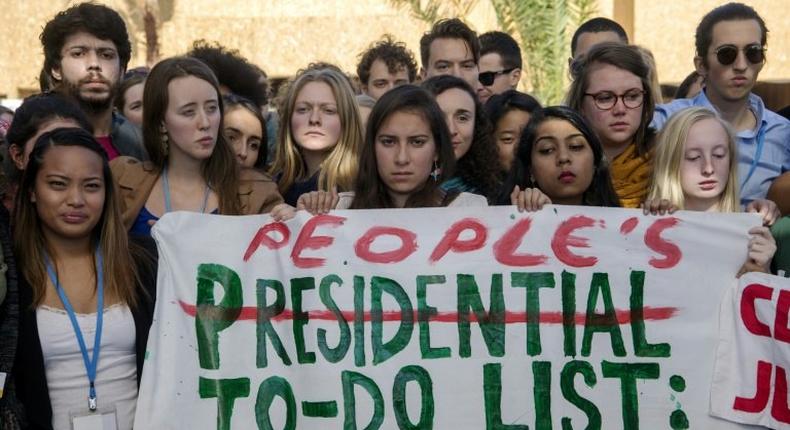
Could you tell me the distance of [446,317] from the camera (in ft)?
14.1

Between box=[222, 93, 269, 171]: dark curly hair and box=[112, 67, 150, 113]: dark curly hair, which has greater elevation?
box=[112, 67, 150, 113]: dark curly hair

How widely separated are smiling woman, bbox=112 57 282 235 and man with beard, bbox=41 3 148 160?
0.76 meters

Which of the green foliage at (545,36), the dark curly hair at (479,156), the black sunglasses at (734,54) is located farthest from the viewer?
the green foliage at (545,36)

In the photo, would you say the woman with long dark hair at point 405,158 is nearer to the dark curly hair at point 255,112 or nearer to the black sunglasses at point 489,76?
the dark curly hair at point 255,112

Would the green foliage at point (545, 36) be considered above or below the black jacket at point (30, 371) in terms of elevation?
above

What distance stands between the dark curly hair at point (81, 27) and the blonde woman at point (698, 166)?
2.33 metres

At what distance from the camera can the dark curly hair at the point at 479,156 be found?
5.24 metres

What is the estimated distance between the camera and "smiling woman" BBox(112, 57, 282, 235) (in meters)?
4.61

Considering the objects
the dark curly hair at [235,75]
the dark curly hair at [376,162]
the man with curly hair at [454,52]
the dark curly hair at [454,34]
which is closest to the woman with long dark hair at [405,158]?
the dark curly hair at [376,162]

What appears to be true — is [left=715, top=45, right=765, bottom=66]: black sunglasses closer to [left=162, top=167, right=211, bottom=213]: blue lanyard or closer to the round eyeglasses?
the round eyeglasses

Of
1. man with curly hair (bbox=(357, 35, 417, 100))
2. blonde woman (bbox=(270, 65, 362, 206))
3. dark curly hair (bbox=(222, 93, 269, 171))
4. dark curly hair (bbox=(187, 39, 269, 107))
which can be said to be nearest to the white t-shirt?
blonde woman (bbox=(270, 65, 362, 206))

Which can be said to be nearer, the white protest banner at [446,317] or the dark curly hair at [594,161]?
the white protest banner at [446,317]

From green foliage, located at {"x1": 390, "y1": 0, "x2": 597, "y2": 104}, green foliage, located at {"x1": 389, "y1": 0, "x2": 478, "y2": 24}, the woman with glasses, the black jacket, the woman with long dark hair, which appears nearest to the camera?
the black jacket

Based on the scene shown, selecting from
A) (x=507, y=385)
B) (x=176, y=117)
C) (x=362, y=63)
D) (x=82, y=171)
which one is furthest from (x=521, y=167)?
(x=362, y=63)
